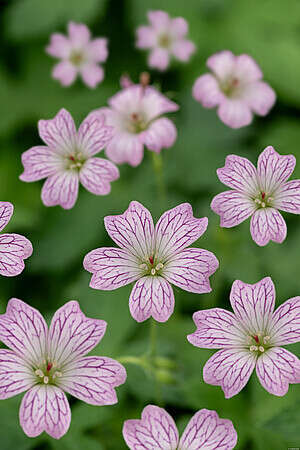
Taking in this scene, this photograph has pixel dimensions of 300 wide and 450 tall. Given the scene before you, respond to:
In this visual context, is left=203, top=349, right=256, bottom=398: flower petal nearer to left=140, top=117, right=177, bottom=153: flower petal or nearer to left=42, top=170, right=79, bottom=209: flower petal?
left=42, top=170, right=79, bottom=209: flower petal

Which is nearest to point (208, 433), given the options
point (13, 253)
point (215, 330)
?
point (215, 330)

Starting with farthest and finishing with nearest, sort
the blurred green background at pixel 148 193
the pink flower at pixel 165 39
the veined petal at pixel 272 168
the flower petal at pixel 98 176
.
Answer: the pink flower at pixel 165 39 < the blurred green background at pixel 148 193 < the flower petal at pixel 98 176 < the veined petal at pixel 272 168

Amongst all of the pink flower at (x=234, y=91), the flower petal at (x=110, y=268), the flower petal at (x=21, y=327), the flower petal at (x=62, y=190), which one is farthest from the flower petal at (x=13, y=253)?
the pink flower at (x=234, y=91)

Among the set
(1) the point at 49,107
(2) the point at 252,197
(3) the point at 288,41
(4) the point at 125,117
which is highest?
(3) the point at 288,41

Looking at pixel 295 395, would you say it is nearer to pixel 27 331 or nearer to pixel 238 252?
pixel 238 252

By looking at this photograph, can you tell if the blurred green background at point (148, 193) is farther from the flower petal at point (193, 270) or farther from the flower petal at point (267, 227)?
the flower petal at point (267, 227)

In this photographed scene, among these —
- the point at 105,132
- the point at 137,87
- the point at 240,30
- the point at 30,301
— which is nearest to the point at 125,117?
the point at 137,87

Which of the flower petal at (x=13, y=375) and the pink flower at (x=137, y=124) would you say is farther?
the pink flower at (x=137, y=124)
